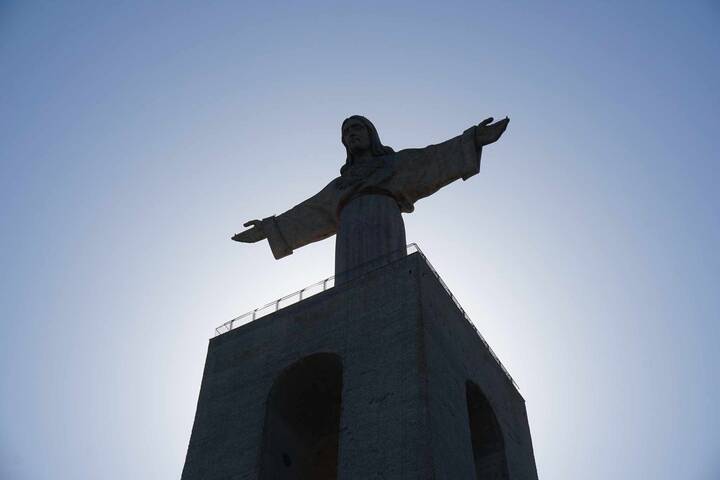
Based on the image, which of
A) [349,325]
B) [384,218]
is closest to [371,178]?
[384,218]

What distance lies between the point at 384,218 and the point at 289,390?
478cm

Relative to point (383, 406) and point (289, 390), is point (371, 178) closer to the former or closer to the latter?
point (289, 390)

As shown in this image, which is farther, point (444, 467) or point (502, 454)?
point (502, 454)

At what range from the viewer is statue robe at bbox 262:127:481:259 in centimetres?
1883

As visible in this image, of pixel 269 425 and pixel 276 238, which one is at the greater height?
pixel 276 238

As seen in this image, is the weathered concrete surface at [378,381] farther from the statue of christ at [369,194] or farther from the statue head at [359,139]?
the statue head at [359,139]

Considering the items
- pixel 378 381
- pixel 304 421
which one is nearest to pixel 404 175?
pixel 304 421

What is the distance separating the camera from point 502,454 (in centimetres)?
1527

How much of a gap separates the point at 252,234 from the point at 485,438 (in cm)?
900

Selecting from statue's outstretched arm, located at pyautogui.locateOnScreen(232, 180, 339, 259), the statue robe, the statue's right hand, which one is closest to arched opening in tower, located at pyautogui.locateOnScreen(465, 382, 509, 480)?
the statue robe

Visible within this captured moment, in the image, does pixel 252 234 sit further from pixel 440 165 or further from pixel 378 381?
pixel 378 381

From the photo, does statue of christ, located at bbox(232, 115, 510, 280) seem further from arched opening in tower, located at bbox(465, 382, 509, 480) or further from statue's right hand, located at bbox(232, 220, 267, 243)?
arched opening in tower, located at bbox(465, 382, 509, 480)

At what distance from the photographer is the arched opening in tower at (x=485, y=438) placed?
15180 millimetres

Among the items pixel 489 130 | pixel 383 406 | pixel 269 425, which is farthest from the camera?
pixel 489 130
